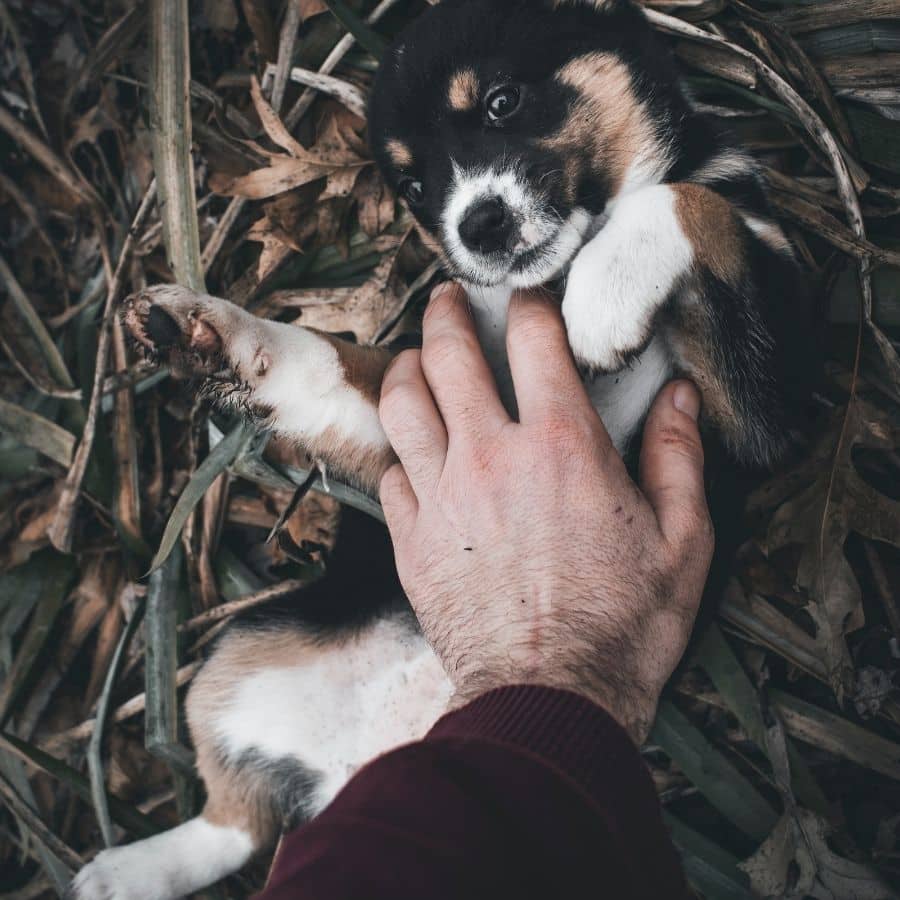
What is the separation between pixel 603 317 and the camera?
141cm

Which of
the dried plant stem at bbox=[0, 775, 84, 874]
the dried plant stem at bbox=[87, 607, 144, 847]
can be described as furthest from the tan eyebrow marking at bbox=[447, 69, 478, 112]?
the dried plant stem at bbox=[0, 775, 84, 874]

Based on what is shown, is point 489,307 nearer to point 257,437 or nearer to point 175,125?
point 257,437

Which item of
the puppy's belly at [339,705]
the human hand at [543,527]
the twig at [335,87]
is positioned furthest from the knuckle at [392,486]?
the twig at [335,87]

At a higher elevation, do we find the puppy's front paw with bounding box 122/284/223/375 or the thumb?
the puppy's front paw with bounding box 122/284/223/375

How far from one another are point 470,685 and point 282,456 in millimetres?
1113

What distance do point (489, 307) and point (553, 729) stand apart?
1.13 m

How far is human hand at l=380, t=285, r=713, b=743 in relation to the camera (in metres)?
1.25

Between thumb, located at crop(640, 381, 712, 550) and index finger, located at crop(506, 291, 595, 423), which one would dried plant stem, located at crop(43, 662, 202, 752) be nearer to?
index finger, located at crop(506, 291, 595, 423)

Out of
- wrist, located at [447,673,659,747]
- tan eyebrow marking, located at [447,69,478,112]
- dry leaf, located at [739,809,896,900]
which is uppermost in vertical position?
tan eyebrow marking, located at [447,69,478,112]

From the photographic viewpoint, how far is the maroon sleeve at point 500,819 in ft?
2.36

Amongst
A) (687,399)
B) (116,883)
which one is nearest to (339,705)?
(116,883)

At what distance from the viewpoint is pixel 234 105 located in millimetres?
2375

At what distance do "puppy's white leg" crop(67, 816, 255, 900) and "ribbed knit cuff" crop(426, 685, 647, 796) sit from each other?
130 cm

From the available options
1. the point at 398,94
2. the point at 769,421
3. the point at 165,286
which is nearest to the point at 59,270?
the point at 165,286
